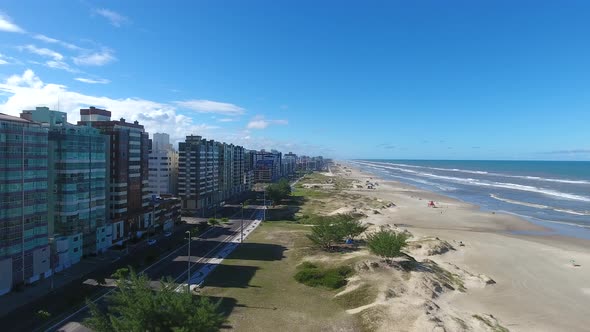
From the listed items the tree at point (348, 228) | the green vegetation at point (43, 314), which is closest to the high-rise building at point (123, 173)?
the green vegetation at point (43, 314)

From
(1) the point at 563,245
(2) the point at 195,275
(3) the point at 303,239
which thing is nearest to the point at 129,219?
(2) the point at 195,275

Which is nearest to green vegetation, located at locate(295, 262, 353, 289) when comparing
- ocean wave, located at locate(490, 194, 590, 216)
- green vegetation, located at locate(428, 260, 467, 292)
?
green vegetation, located at locate(428, 260, 467, 292)

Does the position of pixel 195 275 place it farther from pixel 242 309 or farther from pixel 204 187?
pixel 204 187

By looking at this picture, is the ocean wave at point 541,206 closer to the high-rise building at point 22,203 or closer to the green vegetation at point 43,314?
the green vegetation at point 43,314

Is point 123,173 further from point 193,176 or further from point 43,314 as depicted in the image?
point 193,176

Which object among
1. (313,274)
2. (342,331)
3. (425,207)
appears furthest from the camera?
(425,207)

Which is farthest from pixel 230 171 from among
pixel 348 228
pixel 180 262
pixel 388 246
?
pixel 388 246

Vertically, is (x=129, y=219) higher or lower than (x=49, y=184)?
lower
